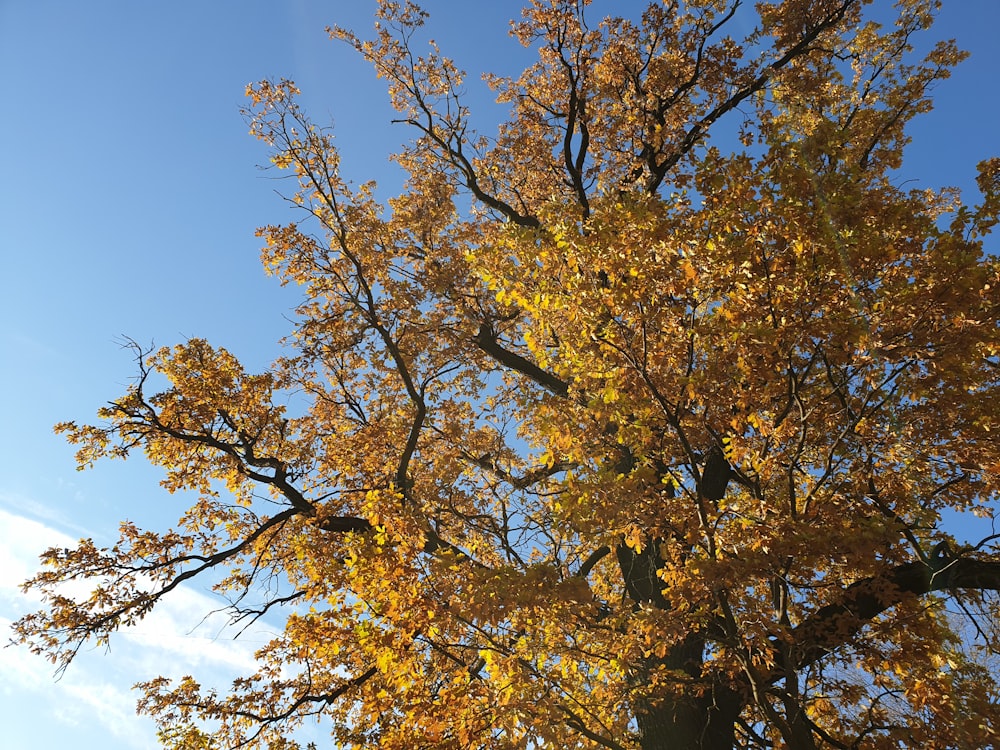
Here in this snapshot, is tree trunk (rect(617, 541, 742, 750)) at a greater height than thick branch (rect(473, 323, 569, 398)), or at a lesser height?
lesser

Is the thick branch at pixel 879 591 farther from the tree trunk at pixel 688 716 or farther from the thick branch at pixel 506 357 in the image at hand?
the thick branch at pixel 506 357

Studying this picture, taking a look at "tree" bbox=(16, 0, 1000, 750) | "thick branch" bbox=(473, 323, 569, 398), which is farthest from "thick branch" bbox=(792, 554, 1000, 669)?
"thick branch" bbox=(473, 323, 569, 398)

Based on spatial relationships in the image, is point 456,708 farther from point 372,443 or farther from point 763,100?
point 763,100

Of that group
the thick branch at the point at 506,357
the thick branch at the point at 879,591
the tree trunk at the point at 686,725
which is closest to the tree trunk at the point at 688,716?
the tree trunk at the point at 686,725

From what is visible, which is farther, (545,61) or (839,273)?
(545,61)

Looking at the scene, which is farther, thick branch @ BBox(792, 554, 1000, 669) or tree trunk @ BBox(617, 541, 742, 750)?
tree trunk @ BBox(617, 541, 742, 750)

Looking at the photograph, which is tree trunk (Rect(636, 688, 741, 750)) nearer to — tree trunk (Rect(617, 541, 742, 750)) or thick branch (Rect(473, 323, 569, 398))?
tree trunk (Rect(617, 541, 742, 750))

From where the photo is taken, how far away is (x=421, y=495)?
390 inches

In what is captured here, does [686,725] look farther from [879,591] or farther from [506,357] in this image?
[506,357]

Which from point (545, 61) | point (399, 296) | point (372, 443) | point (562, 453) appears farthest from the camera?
point (545, 61)

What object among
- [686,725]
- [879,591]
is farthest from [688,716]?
[879,591]

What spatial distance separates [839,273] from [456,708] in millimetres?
4956

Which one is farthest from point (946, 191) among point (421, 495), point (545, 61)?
point (421, 495)

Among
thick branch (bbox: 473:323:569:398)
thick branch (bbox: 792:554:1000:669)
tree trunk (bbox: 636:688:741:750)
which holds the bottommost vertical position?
tree trunk (bbox: 636:688:741:750)
